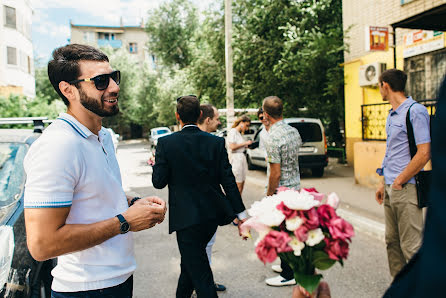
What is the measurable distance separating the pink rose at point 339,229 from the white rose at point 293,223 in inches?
4.3

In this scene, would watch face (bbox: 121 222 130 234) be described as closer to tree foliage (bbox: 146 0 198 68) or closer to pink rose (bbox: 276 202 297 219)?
pink rose (bbox: 276 202 297 219)

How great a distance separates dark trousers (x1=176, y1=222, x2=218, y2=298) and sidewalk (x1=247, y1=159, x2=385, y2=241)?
366 centimetres

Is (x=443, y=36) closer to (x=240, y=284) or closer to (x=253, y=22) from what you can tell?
(x=253, y=22)

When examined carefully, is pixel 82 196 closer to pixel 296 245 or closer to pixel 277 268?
pixel 296 245

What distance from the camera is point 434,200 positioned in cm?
68

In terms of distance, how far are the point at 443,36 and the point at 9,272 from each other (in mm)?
10523

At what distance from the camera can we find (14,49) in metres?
27.2

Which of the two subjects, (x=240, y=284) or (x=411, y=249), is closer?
(x=411, y=249)

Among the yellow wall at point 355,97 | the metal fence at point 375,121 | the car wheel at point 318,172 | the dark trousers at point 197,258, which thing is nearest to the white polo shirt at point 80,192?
the dark trousers at point 197,258

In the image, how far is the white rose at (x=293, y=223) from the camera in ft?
4.18

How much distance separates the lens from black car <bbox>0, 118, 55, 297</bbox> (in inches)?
97.7

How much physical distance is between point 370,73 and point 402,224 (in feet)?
31.6

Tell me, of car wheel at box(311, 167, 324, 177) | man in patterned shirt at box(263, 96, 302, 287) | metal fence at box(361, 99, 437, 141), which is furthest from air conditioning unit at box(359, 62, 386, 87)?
man in patterned shirt at box(263, 96, 302, 287)

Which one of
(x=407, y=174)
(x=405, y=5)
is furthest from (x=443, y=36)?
(x=407, y=174)
